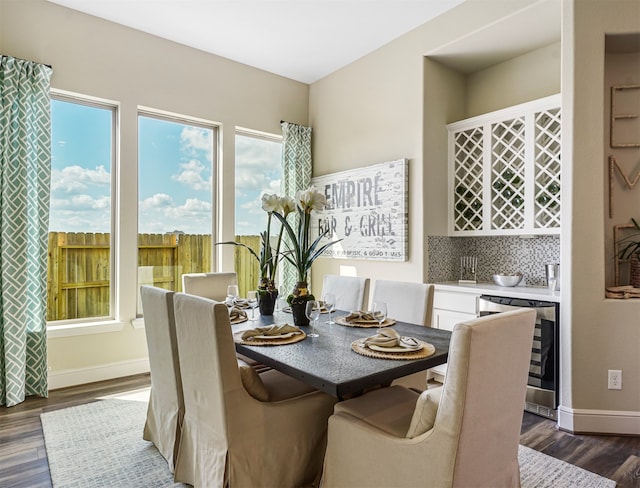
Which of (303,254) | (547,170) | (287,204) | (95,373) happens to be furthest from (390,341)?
(95,373)

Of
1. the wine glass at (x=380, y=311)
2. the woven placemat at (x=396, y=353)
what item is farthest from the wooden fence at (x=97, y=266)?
A: the woven placemat at (x=396, y=353)

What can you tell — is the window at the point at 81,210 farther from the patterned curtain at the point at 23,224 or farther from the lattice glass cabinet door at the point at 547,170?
the lattice glass cabinet door at the point at 547,170

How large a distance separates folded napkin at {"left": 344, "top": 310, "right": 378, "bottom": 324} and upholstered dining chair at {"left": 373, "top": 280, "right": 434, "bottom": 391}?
0.11 meters

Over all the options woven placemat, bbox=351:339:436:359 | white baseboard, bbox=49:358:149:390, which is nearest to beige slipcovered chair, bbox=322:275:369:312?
woven placemat, bbox=351:339:436:359

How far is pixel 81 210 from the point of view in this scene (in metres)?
3.65

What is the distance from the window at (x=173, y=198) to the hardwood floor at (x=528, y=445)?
4.08ft

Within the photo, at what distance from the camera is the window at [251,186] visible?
15.1 feet

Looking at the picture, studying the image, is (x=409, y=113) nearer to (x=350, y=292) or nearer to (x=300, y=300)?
Answer: (x=350, y=292)

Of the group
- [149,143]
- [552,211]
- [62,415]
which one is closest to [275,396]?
[62,415]

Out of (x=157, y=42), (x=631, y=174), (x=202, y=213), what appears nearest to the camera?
(x=631, y=174)

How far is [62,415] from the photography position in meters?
2.88

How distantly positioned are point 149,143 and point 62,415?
246 centimetres

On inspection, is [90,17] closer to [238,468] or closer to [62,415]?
[62,415]

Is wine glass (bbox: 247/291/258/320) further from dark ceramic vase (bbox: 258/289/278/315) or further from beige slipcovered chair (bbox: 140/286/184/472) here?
beige slipcovered chair (bbox: 140/286/184/472)
